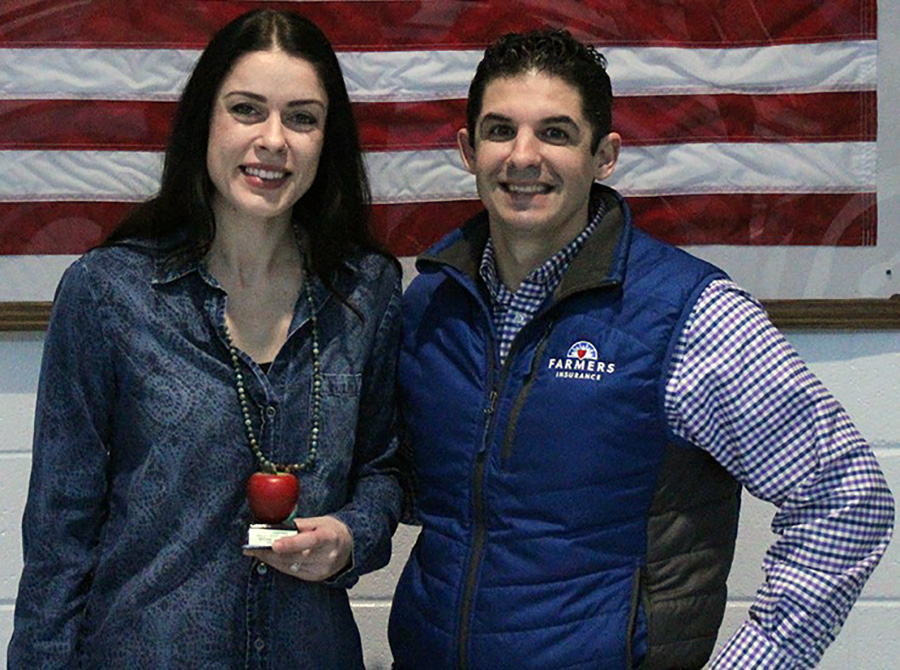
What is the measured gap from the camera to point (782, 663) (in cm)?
170

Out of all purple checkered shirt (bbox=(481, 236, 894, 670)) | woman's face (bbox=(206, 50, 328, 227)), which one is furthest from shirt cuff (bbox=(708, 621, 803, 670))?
woman's face (bbox=(206, 50, 328, 227))

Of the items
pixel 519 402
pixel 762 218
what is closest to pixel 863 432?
pixel 762 218

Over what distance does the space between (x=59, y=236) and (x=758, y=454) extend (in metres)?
1.43

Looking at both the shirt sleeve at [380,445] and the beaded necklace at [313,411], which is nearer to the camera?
the beaded necklace at [313,411]

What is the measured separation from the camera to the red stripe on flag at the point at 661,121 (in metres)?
2.49

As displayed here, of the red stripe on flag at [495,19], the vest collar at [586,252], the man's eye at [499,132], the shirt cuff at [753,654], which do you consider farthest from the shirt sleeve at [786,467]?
the red stripe on flag at [495,19]

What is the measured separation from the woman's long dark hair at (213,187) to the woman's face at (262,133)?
2cm

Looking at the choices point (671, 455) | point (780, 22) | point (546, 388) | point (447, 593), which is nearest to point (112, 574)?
point (447, 593)

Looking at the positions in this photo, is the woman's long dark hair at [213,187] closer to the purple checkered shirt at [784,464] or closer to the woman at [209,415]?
the woman at [209,415]

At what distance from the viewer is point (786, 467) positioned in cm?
171

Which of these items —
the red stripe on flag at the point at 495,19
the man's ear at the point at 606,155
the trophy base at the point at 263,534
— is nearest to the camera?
the trophy base at the point at 263,534

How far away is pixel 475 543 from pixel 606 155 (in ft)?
1.93

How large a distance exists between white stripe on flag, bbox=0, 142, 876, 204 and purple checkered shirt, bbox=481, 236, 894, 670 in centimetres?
79

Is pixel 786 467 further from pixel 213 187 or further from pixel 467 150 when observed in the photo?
pixel 213 187
